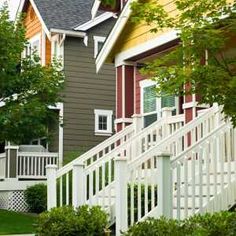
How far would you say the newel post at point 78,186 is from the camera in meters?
11.5

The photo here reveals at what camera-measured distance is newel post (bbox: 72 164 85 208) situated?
11484 mm

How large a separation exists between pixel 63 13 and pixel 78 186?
15.4 m

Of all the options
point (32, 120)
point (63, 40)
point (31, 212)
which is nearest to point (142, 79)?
point (32, 120)

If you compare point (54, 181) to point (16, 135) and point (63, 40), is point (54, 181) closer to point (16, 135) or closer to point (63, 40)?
point (16, 135)

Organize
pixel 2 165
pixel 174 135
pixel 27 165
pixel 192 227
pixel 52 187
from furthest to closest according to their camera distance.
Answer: pixel 2 165, pixel 27 165, pixel 52 187, pixel 174 135, pixel 192 227

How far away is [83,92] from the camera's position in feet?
80.5

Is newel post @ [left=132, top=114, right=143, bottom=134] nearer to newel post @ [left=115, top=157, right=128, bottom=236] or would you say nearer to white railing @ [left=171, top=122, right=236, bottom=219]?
white railing @ [left=171, top=122, right=236, bottom=219]

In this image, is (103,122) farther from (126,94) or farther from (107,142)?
(107,142)

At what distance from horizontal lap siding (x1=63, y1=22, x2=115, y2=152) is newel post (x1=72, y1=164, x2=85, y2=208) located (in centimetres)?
1224

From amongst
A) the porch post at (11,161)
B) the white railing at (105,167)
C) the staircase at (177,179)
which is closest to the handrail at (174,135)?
the staircase at (177,179)

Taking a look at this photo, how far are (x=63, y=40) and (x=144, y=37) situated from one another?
9.88 m

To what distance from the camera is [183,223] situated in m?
7.93

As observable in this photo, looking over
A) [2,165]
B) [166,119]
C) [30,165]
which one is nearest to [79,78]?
[30,165]

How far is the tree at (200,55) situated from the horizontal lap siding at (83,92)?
1565 centimetres
